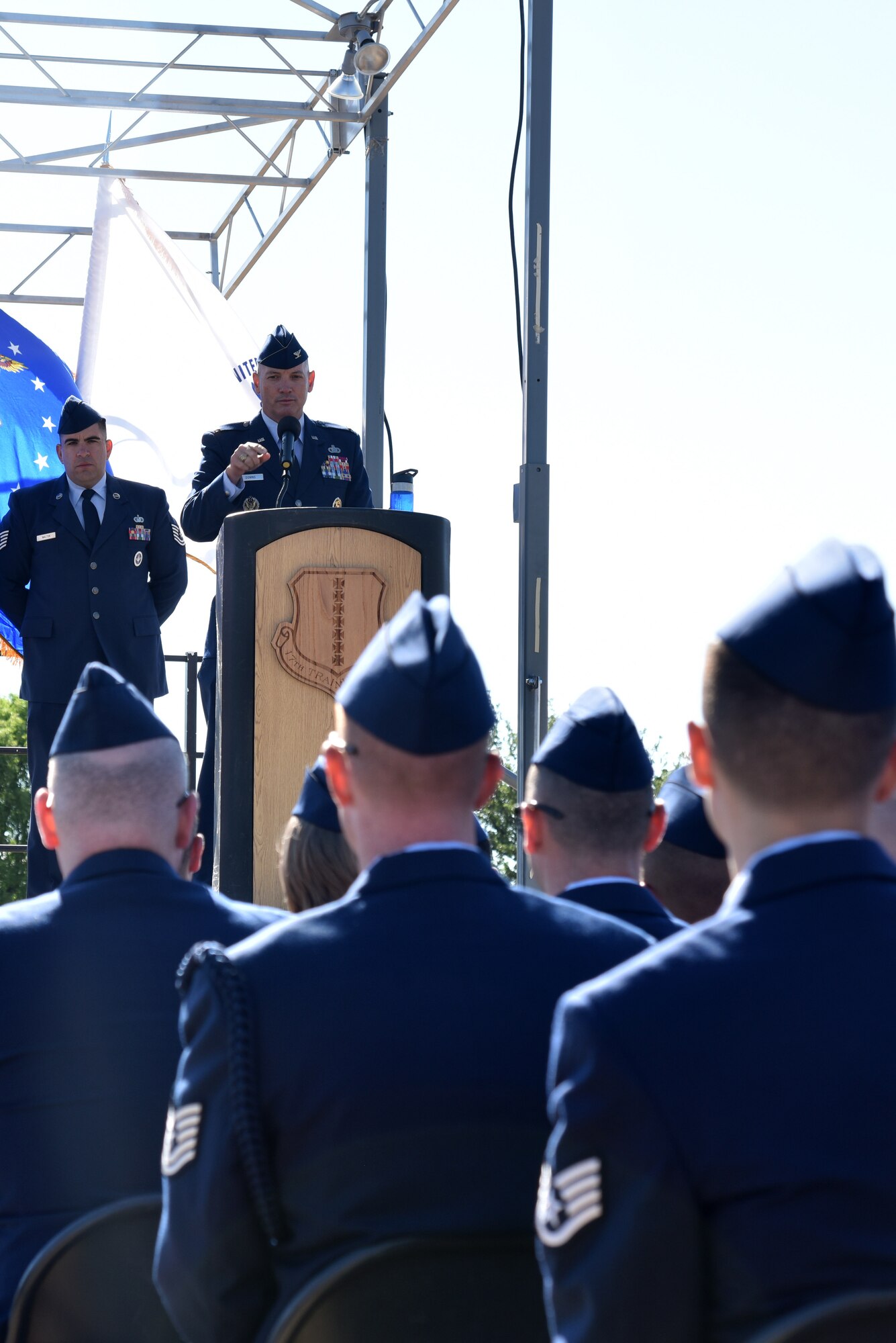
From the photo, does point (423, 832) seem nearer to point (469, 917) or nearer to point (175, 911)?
point (469, 917)

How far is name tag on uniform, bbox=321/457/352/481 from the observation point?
16.3ft

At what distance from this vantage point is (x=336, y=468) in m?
5.00

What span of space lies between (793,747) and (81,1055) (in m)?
0.88

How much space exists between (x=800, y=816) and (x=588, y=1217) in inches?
13.4

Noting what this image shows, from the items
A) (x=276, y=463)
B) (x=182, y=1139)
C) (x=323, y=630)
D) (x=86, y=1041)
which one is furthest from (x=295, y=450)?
(x=182, y=1139)

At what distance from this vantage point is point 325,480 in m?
4.97

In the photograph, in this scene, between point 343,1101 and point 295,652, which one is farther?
point 295,652

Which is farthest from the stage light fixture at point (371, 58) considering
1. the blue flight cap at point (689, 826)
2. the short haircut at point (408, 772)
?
the short haircut at point (408, 772)

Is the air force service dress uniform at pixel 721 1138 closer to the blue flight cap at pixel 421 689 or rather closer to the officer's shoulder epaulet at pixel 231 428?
the blue flight cap at pixel 421 689

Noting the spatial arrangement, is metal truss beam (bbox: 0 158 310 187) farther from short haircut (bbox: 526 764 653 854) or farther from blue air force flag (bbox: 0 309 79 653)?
short haircut (bbox: 526 764 653 854)

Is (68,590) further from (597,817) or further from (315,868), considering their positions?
(597,817)

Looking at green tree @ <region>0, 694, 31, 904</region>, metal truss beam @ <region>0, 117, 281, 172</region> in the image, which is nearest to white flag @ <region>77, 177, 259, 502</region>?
metal truss beam @ <region>0, 117, 281, 172</region>

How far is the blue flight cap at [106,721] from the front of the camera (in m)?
2.00

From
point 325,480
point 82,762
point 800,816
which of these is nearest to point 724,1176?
point 800,816
